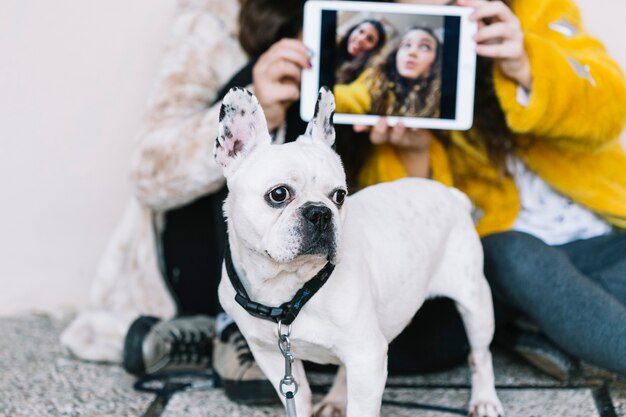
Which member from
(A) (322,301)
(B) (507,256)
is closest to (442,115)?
(B) (507,256)

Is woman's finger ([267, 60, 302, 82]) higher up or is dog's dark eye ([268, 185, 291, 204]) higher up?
woman's finger ([267, 60, 302, 82])

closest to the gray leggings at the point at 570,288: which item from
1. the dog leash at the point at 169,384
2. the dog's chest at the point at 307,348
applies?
the dog's chest at the point at 307,348

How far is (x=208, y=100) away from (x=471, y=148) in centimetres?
55

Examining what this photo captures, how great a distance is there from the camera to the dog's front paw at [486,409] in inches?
56.0

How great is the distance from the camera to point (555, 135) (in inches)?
64.4

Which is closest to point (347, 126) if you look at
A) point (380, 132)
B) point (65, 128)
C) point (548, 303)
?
point (380, 132)

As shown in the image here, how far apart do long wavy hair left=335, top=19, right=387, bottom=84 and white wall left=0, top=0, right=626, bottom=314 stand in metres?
0.78

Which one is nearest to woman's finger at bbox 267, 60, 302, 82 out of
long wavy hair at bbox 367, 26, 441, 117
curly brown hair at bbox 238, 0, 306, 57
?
long wavy hair at bbox 367, 26, 441, 117

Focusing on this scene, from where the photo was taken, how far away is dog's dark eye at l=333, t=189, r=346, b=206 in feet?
3.76

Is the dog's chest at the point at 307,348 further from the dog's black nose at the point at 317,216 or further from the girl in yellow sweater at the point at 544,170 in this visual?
the girl in yellow sweater at the point at 544,170

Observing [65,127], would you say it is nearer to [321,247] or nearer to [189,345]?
[189,345]

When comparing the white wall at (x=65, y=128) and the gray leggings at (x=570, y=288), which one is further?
the white wall at (x=65, y=128)

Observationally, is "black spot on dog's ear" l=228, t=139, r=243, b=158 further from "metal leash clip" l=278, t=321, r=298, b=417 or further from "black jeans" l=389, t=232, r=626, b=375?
"black jeans" l=389, t=232, r=626, b=375

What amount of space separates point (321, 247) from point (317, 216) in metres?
0.04
